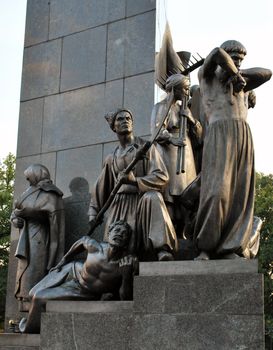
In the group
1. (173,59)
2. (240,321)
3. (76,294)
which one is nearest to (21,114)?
(173,59)

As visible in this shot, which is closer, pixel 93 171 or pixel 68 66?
pixel 93 171

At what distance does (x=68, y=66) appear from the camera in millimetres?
10219

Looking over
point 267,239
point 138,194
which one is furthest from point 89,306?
point 267,239

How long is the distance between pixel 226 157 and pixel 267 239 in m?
22.4

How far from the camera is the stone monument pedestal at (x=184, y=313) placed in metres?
5.69

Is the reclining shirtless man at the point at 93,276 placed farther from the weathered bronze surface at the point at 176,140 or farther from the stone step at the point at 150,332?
the weathered bronze surface at the point at 176,140

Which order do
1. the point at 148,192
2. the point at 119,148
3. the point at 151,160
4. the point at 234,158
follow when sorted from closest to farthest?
1. the point at 234,158
2. the point at 148,192
3. the point at 151,160
4. the point at 119,148

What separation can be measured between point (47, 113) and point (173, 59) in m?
2.40

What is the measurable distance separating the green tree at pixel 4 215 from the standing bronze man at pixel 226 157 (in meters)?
21.8

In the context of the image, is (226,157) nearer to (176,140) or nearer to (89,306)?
(176,140)

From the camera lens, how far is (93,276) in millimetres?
7273

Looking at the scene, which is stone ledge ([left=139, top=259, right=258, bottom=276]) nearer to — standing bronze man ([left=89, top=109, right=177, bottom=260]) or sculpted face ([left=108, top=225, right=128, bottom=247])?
standing bronze man ([left=89, top=109, right=177, bottom=260])

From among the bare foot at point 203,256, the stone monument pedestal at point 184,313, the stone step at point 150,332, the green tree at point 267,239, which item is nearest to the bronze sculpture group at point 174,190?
the bare foot at point 203,256

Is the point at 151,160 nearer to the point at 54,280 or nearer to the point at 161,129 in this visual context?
the point at 161,129
